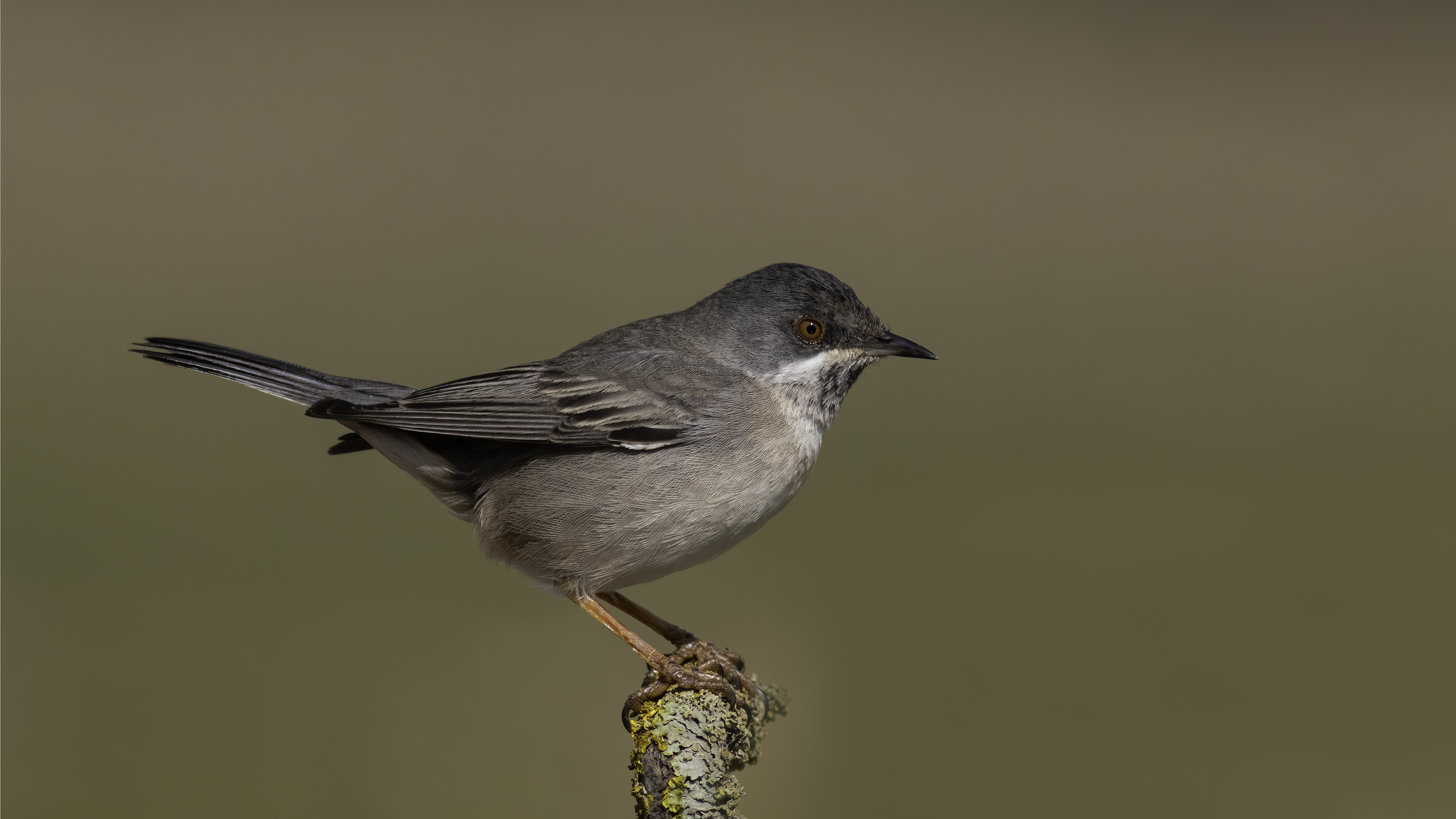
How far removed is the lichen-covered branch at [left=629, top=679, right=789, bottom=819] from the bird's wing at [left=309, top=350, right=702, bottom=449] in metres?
0.96

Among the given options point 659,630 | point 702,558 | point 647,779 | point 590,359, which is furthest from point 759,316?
point 647,779

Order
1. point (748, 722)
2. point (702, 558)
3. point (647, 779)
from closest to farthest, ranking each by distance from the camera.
→ point (647, 779) < point (748, 722) < point (702, 558)

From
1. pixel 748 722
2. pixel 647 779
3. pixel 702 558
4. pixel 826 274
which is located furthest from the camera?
pixel 826 274

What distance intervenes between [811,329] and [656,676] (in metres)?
1.29

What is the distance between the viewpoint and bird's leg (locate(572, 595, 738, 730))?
328 cm

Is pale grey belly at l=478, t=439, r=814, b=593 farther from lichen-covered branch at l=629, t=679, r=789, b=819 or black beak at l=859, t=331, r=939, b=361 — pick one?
lichen-covered branch at l=629, t=679, r=789, b=819

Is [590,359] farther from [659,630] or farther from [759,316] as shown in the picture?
[659,630]

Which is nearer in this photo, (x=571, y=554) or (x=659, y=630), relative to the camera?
(x=571, y=554)

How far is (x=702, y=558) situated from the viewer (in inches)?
136

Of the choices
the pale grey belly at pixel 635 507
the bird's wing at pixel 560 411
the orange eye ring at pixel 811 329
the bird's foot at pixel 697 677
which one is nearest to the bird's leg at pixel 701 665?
the bird's foot at pixel 697 677

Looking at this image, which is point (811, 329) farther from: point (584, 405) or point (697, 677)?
point (697, 677)

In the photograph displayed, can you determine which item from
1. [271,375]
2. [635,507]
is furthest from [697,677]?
[271,375]

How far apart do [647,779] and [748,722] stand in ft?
1.95

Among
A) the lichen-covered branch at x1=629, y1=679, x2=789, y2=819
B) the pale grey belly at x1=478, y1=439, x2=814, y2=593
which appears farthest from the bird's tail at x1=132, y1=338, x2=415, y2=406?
the lichen-covered branch at x1=629, y1=679, x2=789, y2=819
